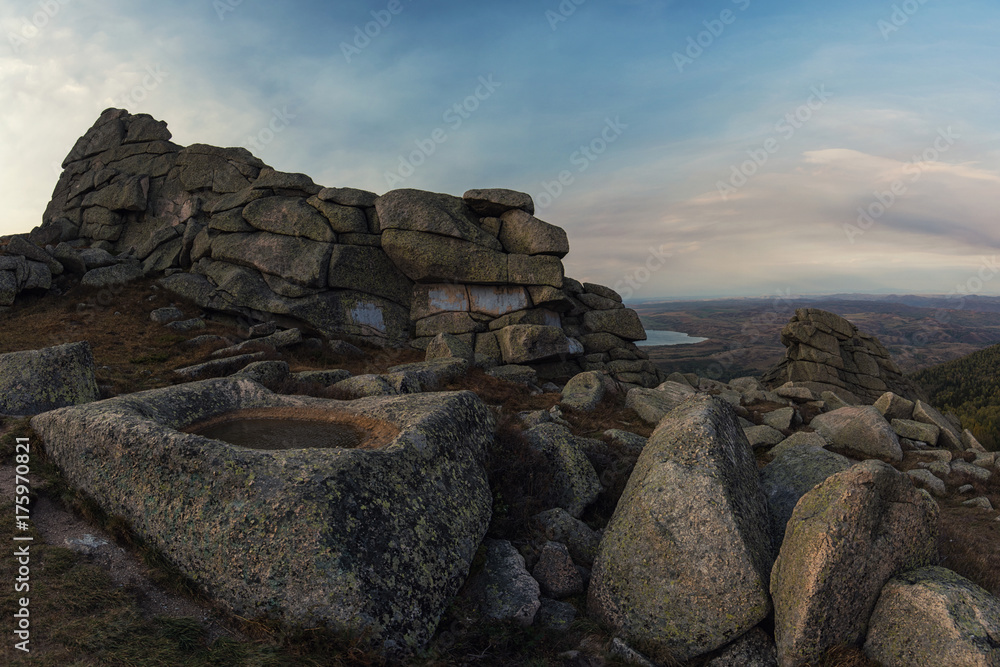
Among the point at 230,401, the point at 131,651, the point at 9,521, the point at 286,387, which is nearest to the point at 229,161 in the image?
the point at 286,387

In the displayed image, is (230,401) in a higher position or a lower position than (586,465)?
higher

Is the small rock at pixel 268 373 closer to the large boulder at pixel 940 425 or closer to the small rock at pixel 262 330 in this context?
the small rock at pixel 262 330

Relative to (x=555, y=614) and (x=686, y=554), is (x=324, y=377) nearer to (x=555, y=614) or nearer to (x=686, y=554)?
(x=555, y=614)

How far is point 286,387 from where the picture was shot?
56.0 ft

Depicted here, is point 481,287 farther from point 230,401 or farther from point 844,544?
point 844,544

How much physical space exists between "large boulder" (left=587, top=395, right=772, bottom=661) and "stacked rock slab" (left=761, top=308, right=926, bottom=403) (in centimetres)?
4110

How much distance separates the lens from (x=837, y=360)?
4503 cm

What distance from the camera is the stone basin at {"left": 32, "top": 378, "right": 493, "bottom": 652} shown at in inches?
271

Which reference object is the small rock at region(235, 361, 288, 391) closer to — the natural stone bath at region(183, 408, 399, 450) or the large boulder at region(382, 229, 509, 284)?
the natural stone bath at region(183, 408, 399, 450)

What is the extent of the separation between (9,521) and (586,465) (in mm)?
11061

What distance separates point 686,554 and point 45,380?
1593 cm

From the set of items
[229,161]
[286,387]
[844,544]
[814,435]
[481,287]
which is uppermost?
[229,161]

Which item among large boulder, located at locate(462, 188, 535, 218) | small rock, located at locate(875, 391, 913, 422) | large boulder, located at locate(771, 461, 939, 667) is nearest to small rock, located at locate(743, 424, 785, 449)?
small rock, located at locate(875, 391, 913, 422)

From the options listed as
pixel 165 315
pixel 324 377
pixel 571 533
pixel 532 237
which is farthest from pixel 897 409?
pixel 165 315
